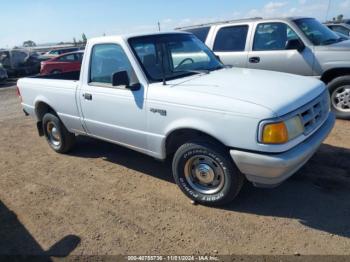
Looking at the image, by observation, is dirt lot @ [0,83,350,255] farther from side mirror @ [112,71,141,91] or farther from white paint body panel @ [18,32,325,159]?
side mirror @ [112,71,141,91]

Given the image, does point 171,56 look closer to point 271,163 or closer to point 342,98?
point 271,163

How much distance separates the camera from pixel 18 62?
70.0 ft

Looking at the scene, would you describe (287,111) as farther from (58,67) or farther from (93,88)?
(58,67)

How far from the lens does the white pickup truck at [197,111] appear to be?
129 inches

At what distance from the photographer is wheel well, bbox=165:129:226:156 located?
3.72 m

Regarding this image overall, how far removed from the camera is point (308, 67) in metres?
6.68

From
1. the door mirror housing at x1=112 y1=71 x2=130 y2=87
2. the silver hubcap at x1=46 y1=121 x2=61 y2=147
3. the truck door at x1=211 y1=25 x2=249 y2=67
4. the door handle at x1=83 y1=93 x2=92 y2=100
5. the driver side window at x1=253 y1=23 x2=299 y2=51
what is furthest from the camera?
the truck door at x1=211 y1=25 x2=249 y2=67

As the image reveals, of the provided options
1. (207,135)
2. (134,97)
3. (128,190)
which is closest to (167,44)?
(134,97)

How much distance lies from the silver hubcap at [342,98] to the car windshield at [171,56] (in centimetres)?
283

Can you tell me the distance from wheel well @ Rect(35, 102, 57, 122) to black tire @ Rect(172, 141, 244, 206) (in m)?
2.95

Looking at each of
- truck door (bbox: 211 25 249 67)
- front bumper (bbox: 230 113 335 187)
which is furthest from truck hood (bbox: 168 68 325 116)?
truck door (bbox: 211 25 249 67)

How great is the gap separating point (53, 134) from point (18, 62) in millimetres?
17432

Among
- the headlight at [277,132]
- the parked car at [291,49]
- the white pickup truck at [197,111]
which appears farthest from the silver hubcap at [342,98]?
the headlight at [277,132]

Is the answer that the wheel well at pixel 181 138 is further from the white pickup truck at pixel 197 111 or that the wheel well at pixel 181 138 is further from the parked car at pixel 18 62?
the parked car at pixel 18 62
